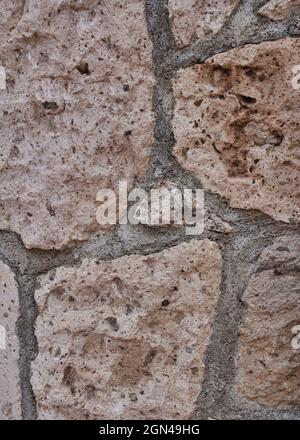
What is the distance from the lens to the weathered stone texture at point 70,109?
0.79 meters

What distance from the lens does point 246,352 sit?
2.75 ft

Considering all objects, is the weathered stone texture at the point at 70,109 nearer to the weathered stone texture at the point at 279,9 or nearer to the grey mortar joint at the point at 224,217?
the grey mortar joint at the point at 224,217

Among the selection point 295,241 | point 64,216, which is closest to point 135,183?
point 64,216

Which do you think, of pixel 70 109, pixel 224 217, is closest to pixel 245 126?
pixel 224 217

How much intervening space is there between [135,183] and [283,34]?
0.28 meters

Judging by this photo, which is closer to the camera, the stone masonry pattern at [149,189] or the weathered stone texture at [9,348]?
the stone masonry pattern at [149,189]

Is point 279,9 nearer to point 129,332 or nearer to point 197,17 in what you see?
point 197,17

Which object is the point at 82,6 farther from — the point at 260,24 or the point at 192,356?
the point at 192,356

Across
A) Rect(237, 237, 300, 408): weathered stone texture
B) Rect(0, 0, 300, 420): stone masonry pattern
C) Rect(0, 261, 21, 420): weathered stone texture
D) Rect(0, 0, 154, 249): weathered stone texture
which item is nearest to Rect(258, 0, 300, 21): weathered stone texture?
Rect(0, 0, 300, 420): stone masonry pattern

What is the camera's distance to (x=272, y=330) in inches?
32.7

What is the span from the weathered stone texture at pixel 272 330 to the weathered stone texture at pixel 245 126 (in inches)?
2.7

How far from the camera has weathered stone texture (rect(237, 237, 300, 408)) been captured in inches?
32.1

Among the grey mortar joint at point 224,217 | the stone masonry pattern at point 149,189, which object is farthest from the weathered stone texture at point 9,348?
the grey mortar joint at point 224,217

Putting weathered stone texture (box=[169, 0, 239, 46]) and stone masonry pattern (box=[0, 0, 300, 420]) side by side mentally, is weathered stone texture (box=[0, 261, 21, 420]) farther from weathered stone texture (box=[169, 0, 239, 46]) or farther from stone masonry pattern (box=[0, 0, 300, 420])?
weathered stone texture (box=[169, 0, 239, 46])
